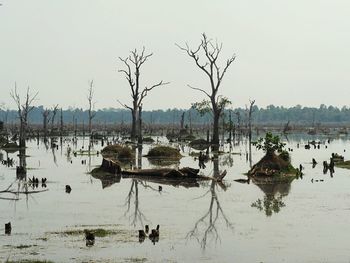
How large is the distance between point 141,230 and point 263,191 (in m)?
12.0

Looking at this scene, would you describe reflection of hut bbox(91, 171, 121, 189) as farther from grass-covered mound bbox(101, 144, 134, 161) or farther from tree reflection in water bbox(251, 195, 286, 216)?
grass-covered mound bbox(101, 144, 134, 161)

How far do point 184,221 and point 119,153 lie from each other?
1171 inches

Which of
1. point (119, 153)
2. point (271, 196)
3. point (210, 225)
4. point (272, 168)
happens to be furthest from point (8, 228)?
point (119, 153)

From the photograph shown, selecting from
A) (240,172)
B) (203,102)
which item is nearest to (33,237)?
(240,172)

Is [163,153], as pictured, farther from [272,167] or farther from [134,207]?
[134,207]

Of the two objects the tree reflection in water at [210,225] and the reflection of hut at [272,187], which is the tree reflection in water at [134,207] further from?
the reflection of hut at [272,187]

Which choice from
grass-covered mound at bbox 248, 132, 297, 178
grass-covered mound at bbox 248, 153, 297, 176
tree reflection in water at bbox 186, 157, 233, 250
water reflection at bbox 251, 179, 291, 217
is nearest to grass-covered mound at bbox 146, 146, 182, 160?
grass-covered mound at bbox 248, 132, 297, 178

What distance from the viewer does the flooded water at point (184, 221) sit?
16328mm

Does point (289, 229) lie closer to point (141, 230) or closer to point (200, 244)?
point (200, 244)

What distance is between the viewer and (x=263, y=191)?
29.1 meters

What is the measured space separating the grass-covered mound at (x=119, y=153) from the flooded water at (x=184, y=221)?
49.7 ft

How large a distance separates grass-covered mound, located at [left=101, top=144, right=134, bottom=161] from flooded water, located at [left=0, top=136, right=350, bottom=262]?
15142mm

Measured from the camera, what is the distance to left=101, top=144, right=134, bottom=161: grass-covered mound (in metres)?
49.7

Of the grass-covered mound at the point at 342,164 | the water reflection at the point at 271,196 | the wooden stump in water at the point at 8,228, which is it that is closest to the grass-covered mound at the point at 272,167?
the water reflection at the point at 271,196
